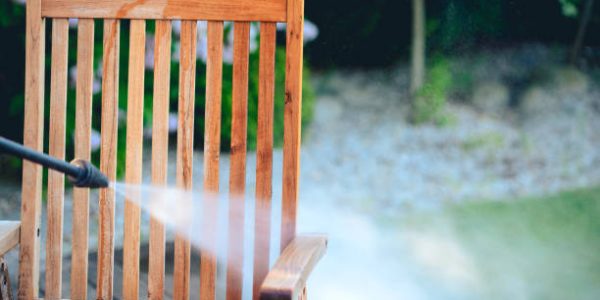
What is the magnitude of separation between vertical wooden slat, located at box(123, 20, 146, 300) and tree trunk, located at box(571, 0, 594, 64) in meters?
5.27

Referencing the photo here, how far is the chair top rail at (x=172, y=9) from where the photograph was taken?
169 centimetres

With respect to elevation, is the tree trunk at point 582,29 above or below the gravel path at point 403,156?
above

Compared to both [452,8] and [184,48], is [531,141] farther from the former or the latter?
[184,48]

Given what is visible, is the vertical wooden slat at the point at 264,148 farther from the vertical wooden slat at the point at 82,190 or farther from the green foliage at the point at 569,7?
the green foliage at the point at 569,7

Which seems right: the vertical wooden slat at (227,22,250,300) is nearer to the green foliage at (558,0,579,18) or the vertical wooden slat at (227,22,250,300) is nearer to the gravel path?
the gravel path

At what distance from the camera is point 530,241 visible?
187 inches

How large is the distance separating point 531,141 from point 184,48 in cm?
488

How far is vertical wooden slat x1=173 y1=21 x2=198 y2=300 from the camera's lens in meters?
1.74

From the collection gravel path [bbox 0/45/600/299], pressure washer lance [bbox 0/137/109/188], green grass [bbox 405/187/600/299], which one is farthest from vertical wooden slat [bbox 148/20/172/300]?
gravel path [bbox 0/45/600/299]

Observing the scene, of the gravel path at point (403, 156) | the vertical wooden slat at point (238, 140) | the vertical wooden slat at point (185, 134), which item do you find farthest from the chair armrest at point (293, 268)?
the gravel path at point (403, 156)

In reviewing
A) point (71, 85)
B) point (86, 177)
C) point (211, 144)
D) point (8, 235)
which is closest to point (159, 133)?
point (211, 144)

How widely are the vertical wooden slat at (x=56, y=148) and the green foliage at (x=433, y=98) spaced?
193 inches

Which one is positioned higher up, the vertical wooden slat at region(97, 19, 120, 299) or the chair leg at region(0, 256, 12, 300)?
the vertical wooden slat at region(97, 19, 120, 299)

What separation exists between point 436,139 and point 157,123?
15.4 feet
